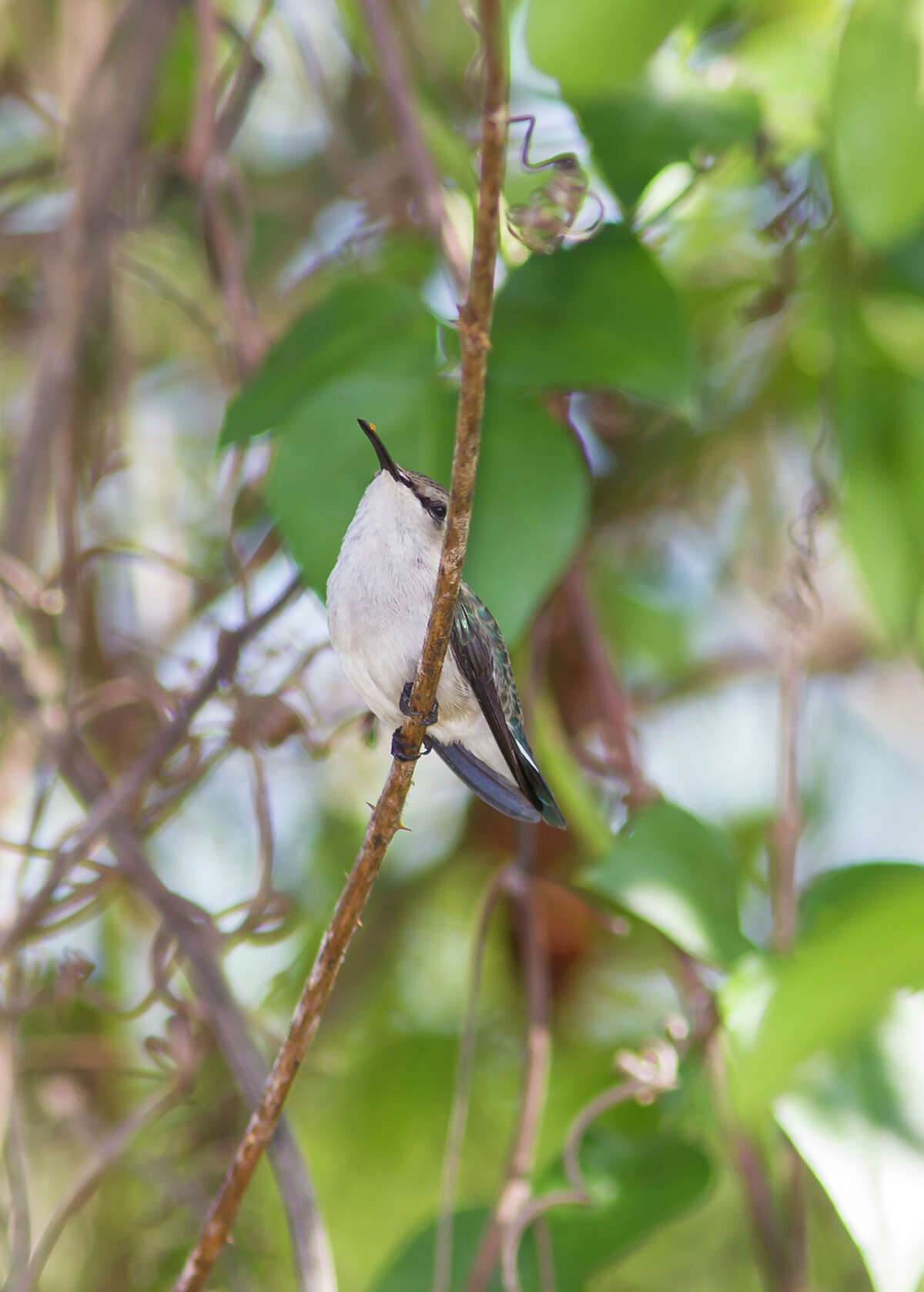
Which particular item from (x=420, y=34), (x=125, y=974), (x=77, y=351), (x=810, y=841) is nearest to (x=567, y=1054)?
(x=810, y=841)

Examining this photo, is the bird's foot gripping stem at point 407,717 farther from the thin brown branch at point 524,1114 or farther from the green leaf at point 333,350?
the thin brown branch at point 524,1114

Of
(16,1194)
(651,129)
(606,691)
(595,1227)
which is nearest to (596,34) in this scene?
(651,129)

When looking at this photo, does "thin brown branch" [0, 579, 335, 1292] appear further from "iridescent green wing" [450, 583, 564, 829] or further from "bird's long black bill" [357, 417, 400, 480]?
"bird's long black bill" [357, 417, 400, 480]

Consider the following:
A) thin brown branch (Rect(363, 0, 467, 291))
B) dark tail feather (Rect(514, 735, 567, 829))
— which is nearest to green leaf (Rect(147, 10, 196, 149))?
thin brown branch (Rect(363, 0, 467, 291))

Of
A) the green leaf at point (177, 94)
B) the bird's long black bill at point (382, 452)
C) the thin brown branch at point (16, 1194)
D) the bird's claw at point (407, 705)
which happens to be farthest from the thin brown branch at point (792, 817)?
the green leaf at point (177, 94)

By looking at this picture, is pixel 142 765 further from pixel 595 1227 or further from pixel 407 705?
pixel 595 1227

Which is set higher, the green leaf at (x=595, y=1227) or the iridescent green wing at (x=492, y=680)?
the iridescent green wing at (x=492, y=680)
